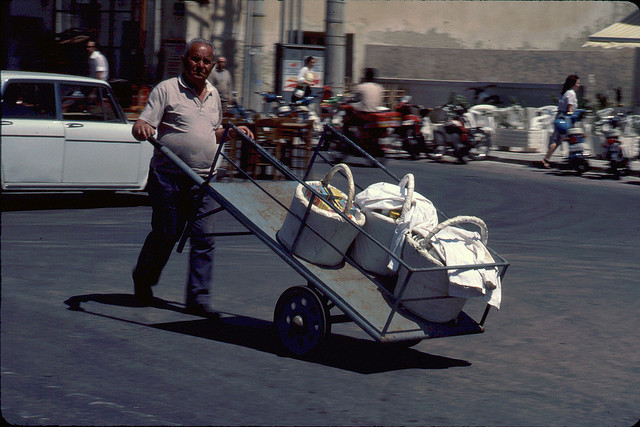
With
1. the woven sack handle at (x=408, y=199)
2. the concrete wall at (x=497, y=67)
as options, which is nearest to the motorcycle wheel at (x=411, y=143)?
the concrete wall at (x=497, y=67)

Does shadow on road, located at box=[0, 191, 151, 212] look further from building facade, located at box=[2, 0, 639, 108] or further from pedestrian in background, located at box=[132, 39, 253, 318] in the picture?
building facade, located at box=[2, 0, 639, 108]

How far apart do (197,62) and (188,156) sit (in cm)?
62

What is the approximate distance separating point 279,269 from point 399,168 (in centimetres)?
1035

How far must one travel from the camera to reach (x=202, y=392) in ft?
17.2

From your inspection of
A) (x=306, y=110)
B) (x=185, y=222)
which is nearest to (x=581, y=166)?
A: (x=306, y=110)

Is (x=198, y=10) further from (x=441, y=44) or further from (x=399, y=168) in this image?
(x=399, y=168)

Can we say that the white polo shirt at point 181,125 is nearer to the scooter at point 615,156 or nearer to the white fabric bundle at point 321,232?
the white fabric bundle at point 321,232

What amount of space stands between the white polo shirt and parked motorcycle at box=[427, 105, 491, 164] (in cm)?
1436

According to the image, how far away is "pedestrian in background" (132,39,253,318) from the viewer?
6.88 m

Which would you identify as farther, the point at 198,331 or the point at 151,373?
the point at 198,331

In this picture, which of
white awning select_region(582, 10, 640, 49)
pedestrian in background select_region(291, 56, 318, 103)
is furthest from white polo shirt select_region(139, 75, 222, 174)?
white awning select_region(582, 10, 640, 49)

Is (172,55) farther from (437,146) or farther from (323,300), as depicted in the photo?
(323,300)

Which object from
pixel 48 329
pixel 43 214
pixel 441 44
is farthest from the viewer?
pixel 441 44

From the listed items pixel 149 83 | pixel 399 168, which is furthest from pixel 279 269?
pixel 149 83
